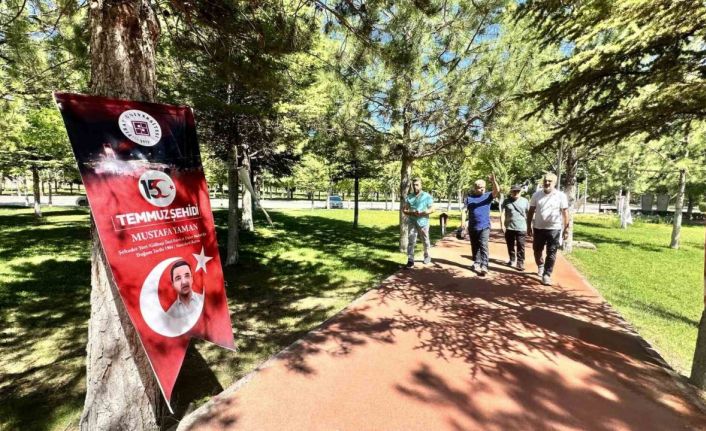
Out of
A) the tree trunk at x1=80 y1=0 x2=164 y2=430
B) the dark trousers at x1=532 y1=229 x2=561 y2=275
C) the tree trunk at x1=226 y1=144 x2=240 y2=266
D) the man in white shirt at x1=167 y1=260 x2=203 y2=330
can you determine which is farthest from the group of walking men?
the tree trunk at x1=80 y1=0 x2=164 y2=430

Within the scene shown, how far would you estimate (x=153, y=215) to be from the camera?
2342 millimetres

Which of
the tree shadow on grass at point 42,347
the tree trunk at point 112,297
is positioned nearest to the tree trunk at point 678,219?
the tree trunk at point 112,297

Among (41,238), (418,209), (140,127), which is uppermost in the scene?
(140,127)

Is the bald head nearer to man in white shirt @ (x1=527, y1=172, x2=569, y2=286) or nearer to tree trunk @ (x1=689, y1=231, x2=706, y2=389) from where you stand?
man in white shirt @ (x1=527, y1=172, x2=569, y2=286)

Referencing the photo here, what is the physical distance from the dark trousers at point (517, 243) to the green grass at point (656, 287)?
1337mm

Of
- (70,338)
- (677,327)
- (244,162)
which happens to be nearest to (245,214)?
(244,162)

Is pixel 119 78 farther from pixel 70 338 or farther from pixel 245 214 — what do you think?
pixel 245 214

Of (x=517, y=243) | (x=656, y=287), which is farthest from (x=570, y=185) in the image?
(x=656, y=287)

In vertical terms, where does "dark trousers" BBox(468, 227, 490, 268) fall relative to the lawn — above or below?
above

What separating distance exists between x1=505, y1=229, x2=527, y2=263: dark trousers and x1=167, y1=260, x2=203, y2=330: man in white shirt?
22.2ft

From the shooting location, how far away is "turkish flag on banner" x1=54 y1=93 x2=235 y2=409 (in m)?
2.08

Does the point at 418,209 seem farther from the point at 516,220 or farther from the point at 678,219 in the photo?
the point at 678,219

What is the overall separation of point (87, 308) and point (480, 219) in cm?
697

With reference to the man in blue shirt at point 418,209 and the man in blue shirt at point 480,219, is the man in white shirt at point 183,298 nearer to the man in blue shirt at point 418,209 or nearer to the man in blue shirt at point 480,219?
the man in blue shirt at point 418,209
